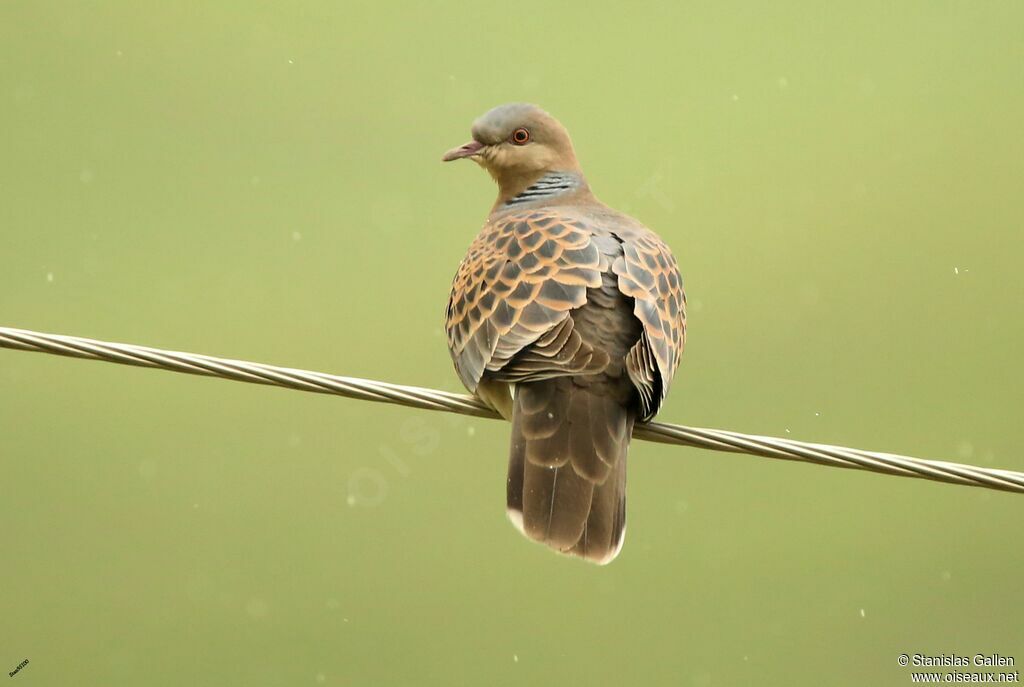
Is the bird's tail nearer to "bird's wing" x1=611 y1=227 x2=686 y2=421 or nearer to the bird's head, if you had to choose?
"bird's wing" x1=611 y1=227 x2=686 y2=421

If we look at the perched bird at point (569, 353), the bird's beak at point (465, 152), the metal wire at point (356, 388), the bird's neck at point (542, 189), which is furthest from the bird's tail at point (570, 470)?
the bird's beak at point (465, 152)

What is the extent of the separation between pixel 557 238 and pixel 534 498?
864 mm

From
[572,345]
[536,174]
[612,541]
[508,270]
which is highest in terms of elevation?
[536,174]

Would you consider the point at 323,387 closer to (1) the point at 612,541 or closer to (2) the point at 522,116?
(1) the point at 612,541

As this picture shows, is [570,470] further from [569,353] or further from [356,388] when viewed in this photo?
[356,388]

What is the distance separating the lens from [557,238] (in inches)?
155

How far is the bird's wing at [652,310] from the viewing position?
354 cm

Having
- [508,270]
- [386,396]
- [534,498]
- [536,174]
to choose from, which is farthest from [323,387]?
[536,174]

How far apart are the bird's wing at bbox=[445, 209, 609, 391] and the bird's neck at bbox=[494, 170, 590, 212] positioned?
0.63m

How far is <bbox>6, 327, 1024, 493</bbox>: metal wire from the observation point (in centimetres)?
281

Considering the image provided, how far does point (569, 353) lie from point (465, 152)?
5.44 ft

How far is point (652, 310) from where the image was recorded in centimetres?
369

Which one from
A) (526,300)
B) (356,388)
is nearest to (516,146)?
(526,300)

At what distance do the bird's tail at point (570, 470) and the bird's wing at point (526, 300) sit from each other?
9 centimetres
